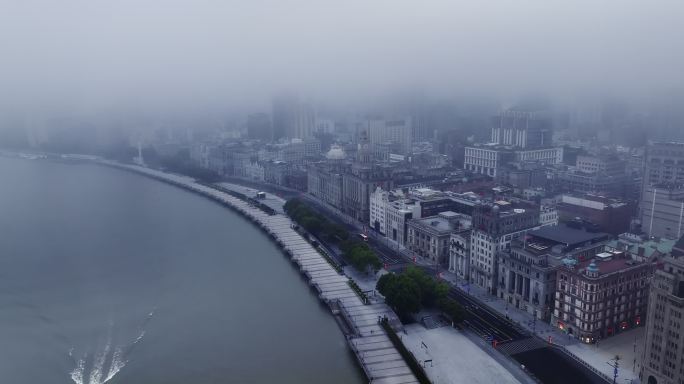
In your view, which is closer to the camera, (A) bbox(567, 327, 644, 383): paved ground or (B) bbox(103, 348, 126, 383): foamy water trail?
(A) bbox(567, 327, 644, 383): paved ground

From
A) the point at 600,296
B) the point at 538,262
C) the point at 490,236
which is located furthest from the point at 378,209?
the point at 600,296

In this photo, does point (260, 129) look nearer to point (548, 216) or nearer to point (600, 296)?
point (548, 216)

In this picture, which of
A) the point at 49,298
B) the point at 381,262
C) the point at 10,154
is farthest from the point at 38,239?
the point at 10,154

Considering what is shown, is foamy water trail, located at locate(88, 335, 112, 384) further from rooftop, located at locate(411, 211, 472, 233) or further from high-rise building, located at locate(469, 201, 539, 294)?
rooftop, located at locate(411, 211, 472, 233)

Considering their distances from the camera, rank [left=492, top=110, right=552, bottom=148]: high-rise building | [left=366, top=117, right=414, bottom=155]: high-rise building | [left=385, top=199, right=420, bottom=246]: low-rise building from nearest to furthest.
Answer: [left=385, top=199, right=420, bottom=246]: low-rise building, [left=492, top=110, right=552, bottom=148]: high-rise building, [left=366, top=117, right=414, bottom=155]: high-rise building

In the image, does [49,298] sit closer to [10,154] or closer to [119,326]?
[119,326]

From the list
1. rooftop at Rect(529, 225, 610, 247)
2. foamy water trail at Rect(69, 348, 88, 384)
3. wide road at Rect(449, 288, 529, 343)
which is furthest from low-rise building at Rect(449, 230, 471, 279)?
foamy water trail at Rect(69, 348, 88, 384)

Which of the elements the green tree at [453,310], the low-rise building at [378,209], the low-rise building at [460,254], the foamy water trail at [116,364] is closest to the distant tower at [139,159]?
the low-rise building at [378,209]

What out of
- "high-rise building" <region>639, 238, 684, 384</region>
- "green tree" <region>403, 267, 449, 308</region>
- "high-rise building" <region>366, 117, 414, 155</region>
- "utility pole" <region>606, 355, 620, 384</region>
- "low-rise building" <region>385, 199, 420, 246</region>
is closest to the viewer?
"high-rise building" <region>639, 238, 684, 384</region>
